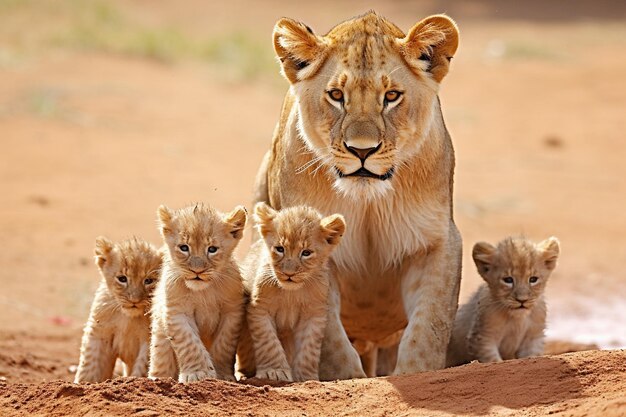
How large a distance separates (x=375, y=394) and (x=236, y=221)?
138cm

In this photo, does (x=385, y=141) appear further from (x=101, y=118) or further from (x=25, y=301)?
(x=101, y=118)

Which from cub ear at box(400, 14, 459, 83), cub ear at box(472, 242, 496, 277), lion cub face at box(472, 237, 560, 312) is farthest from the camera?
cub ear at box(472, 242, 496, 277)

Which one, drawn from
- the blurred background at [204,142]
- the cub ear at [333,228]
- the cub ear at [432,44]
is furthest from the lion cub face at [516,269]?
the blurred background at [204,142]

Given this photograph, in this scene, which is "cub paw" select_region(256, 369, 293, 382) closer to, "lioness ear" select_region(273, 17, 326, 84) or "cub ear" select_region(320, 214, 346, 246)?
"cub ear" select_region(320, 214, 346, 246)

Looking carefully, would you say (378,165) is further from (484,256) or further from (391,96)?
(484,256)

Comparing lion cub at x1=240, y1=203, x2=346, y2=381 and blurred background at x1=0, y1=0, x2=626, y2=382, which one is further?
blurred background at x1=0, y1=0, x2=626, y2=382

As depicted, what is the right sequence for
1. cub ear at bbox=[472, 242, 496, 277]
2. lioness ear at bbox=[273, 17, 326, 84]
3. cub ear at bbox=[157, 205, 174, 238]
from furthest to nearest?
cub ear at bbox=[472, 242, 496, 277], lioness ear at bbox=[273, 17, 326, 84], cub ear at bbox=[157, 205, 174, 238]

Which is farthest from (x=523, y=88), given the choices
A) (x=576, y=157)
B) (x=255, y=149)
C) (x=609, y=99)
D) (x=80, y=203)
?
(x=80, y=203)

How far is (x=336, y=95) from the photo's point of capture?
274 inches

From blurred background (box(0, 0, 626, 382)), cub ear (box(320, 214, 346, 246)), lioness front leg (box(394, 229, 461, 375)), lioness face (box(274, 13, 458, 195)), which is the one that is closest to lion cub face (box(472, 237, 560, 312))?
lioness front leg (box(394, 229, 461, 375))

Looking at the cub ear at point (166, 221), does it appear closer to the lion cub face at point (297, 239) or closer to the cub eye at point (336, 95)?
the lion cub face at point (297, 239)

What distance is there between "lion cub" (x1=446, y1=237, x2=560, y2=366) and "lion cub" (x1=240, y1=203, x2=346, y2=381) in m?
1.50

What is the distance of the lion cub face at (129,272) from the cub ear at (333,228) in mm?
1096

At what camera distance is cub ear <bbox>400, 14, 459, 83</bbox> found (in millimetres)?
7059
